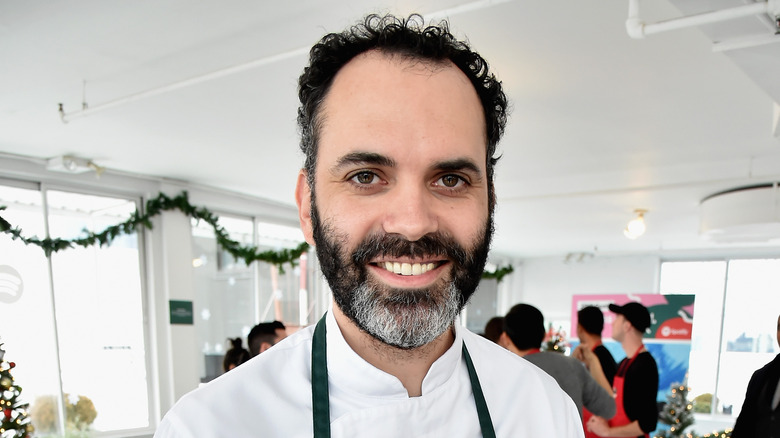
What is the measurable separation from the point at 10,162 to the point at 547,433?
6.60m

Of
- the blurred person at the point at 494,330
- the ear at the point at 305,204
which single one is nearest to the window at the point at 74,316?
the blurred person at the point at 494,330

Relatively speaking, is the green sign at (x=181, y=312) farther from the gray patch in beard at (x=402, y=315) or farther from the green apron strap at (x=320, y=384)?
the gray patch in beard at (x=402, y=315)

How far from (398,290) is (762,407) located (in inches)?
115

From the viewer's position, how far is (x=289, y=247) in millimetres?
9422

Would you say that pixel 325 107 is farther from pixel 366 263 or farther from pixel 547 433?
pixel 547 433

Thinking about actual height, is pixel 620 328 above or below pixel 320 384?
below

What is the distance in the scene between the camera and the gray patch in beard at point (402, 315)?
93 cm

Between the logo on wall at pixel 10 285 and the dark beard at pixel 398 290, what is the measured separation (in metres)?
6.41

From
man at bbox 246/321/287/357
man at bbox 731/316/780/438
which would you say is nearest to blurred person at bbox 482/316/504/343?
man at bbox 246/321/287/357

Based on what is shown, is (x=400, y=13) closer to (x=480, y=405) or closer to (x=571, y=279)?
(x=480, y=405)

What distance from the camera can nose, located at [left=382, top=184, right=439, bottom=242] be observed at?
2.95 feet

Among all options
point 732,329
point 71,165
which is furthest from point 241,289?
point 732,329

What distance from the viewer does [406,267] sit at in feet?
3.02

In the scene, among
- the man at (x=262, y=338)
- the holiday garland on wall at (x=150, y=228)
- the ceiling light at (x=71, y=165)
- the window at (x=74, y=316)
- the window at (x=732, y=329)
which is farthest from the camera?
the window at (x=732, y=329)
